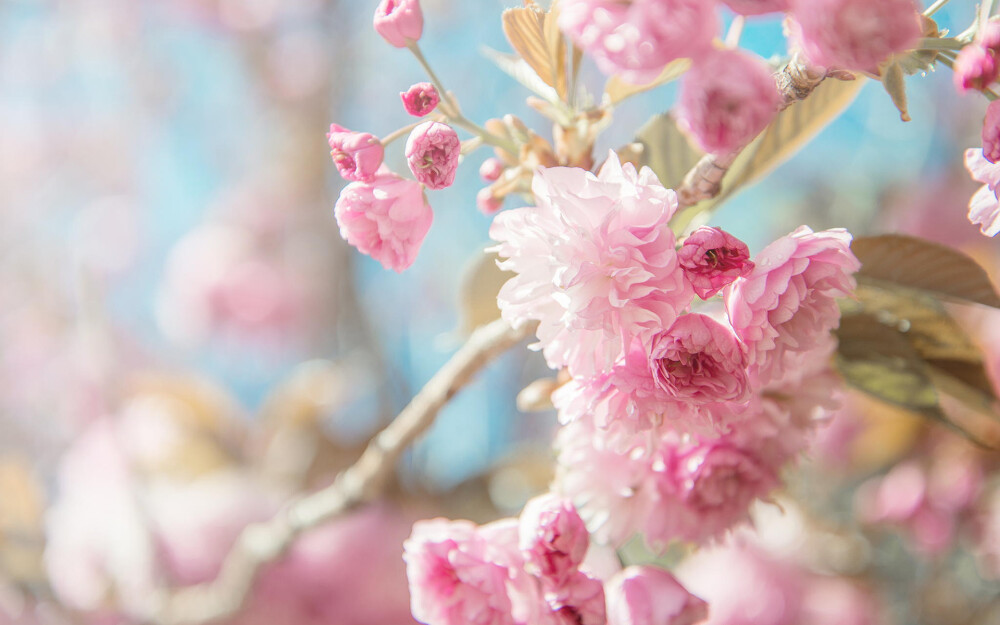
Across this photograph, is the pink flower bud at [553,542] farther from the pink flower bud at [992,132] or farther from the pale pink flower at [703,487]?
the pink flower bud at [992,132]

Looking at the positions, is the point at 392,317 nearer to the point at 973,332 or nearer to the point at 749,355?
the point at 973,332

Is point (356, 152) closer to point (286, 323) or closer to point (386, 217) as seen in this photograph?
point (386, 217)

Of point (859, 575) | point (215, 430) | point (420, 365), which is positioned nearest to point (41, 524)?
point (215, 430)

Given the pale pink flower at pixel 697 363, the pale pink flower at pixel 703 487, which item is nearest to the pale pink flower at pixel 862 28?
the pale pink flower at pixel 697 363

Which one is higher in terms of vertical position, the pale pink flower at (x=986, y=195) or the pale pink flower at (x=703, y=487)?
the pale pink flower at (x=986, y=195)

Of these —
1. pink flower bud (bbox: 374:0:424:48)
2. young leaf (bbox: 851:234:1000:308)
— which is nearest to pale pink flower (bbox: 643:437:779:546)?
young leaf (bbox: 851:234:1000:308)

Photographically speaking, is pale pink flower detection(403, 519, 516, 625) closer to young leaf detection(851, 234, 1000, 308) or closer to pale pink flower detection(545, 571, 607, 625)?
pale pink flower detection(545, 571, 607, 625)
